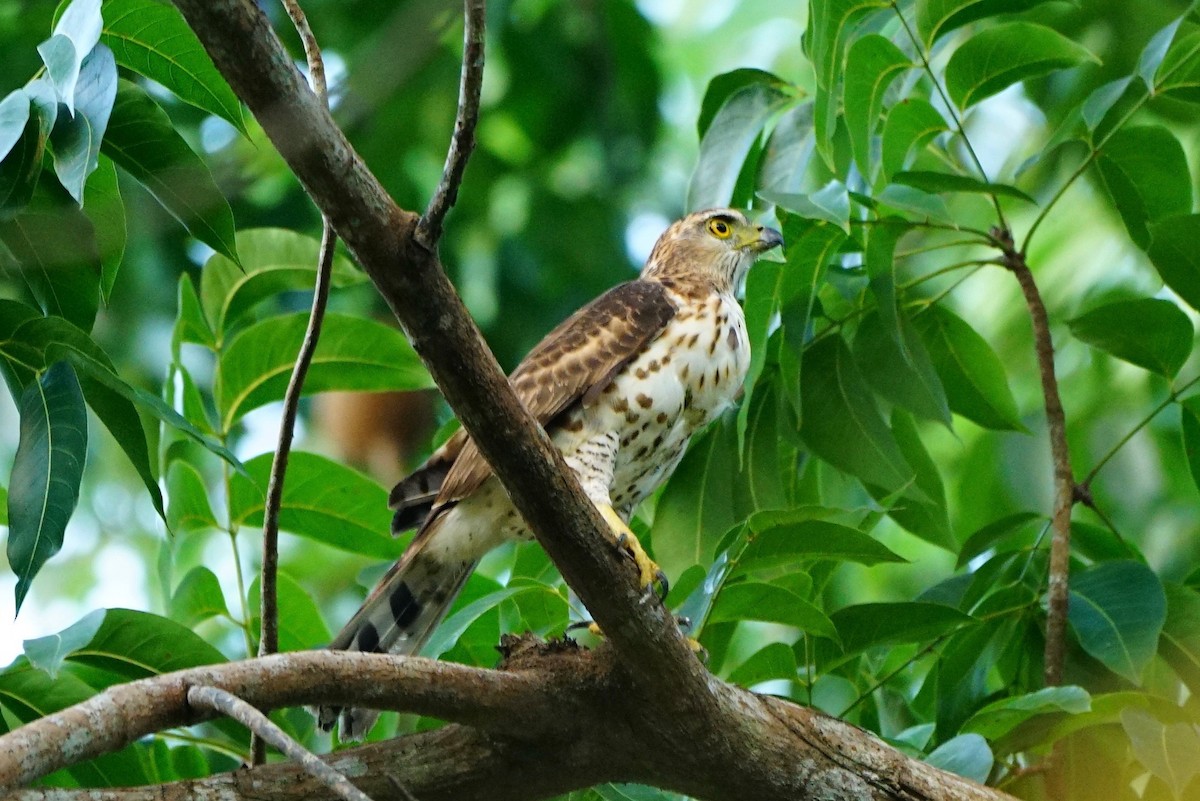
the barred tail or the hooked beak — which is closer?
the barred tail

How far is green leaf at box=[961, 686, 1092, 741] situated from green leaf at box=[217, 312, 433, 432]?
1737mm

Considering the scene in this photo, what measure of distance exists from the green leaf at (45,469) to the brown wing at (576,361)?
1417mm

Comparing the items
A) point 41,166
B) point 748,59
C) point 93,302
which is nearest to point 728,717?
point 93,302

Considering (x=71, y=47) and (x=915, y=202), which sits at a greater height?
(x=71, y=47)

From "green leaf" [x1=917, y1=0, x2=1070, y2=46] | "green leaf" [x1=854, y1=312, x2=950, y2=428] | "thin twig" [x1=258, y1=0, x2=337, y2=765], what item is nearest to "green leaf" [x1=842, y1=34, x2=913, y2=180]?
"green leaf" [x1=917, y1=0, x2=1070, y2=46]

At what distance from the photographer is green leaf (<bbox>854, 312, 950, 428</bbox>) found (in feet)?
12.3

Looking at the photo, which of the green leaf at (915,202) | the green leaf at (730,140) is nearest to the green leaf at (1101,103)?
the green leaf at (915,202)

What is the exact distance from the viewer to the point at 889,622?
3471 millimetres

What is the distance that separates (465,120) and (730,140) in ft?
6.79

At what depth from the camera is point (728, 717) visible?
9.85 ft

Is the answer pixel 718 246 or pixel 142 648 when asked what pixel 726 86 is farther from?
pixel 142 648

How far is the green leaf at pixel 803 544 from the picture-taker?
3.05 m

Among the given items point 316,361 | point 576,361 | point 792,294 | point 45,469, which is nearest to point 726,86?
point 792,294

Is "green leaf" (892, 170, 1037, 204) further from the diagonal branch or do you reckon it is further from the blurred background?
the blurred background
